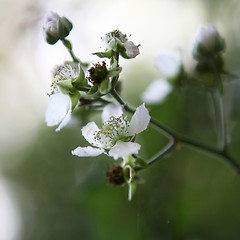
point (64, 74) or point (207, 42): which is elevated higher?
point (64, 74)

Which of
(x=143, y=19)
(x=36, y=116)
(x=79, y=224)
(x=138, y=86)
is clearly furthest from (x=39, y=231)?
(x=143, y=19)

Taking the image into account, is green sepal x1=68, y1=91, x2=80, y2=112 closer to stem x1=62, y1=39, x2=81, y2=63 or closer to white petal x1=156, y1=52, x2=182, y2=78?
stem x1=62, y1=39, x2=81, y2=63

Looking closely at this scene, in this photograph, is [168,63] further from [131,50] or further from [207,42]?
[131,50]

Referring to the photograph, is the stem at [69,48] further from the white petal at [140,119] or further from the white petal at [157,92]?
the white petal at [157,92]

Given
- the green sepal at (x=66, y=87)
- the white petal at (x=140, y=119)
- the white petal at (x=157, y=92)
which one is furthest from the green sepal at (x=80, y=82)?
the white petal at (x=157, y=92)

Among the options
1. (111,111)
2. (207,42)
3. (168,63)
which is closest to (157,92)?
(168,63)

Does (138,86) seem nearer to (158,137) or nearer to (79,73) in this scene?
(158,137)

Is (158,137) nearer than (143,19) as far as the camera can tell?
Yes
